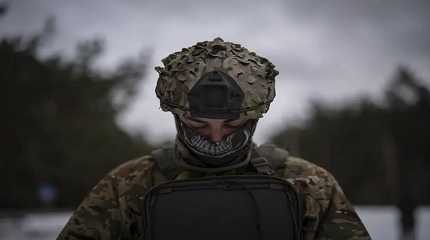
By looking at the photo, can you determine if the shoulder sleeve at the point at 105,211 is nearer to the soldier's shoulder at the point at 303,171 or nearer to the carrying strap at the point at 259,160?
the carrying strap at the point at 259,160

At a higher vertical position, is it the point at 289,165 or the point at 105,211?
the point at 289,165

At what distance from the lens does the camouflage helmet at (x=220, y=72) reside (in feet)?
7.54

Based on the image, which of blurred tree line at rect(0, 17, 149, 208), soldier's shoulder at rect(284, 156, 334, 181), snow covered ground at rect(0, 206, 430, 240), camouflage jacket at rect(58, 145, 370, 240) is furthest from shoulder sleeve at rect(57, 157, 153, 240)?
blurred tree line at rect(0, 17, 149, 208)

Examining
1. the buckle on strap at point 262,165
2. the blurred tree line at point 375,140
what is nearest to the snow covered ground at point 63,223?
the buckle on strap at point 262,165

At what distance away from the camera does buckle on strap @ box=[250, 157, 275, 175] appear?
7.78 feet

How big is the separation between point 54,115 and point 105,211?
19757 millimetres

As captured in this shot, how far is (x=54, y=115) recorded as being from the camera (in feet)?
70.5

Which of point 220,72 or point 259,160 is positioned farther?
point 259,160

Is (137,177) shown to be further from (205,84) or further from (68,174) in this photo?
(68,174)

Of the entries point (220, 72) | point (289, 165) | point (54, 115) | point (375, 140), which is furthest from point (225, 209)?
point (375, 140)

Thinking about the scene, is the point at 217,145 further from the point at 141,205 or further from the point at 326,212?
the point at 326,212

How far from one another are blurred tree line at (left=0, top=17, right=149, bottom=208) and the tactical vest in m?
17.6

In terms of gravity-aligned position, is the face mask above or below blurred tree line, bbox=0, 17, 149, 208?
above

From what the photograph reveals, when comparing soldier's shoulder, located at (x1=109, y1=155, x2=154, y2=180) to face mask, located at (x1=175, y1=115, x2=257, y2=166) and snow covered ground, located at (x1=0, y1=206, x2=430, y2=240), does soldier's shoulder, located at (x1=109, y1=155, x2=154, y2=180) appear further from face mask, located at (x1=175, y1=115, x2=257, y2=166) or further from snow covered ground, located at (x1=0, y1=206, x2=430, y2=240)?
snow covered ground, located at (x1=0, y1=206, x2=430, y2=240)
